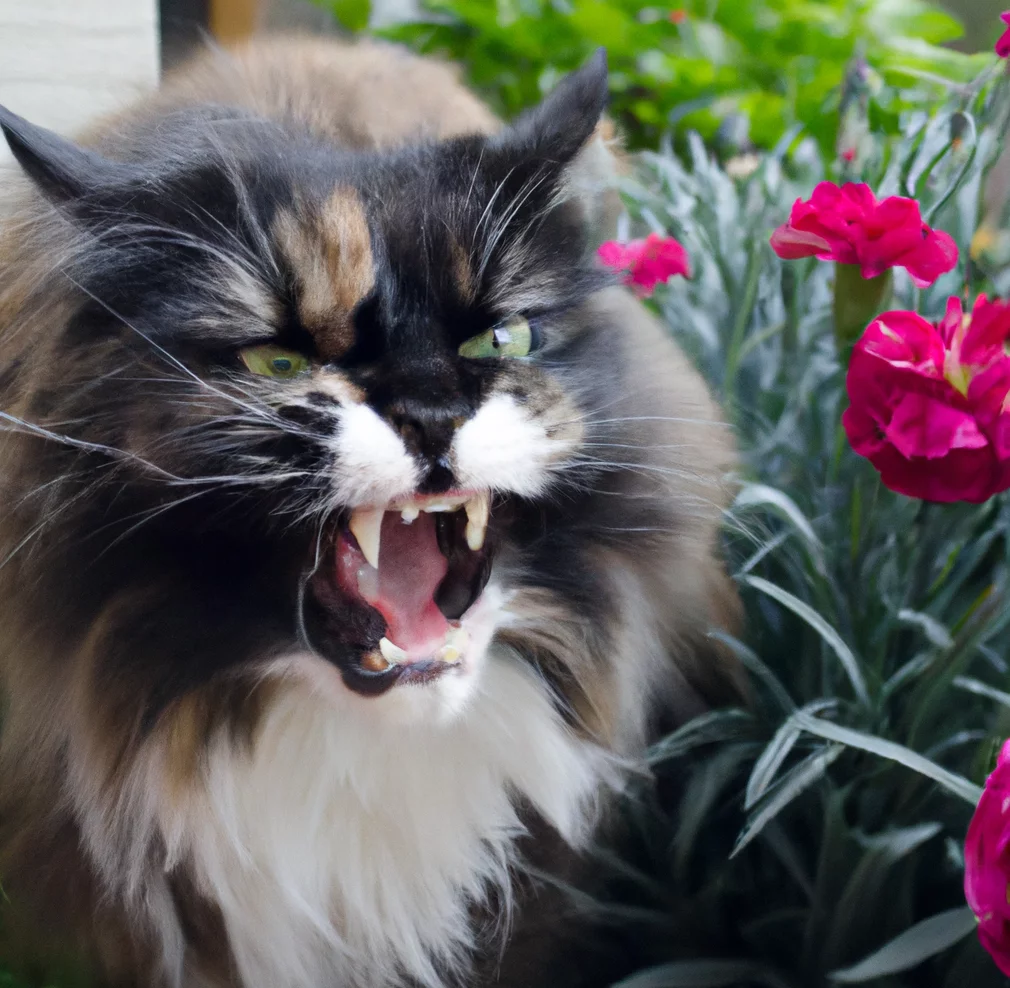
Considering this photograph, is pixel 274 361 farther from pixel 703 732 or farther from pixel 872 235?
pixel 703 732

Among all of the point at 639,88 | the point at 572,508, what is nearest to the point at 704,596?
the point at 572,508

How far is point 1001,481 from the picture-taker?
81 cm

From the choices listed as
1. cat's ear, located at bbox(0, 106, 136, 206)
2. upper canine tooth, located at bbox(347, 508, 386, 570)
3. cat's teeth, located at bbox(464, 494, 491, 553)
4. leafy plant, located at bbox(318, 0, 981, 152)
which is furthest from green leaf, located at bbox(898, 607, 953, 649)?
leafy plant, located at bbox(318, 0, 981, 152)

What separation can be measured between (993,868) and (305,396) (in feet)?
1.90

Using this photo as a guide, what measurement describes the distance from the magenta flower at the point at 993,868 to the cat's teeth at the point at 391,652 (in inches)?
17.5

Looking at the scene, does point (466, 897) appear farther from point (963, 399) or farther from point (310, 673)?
point (963, 399)

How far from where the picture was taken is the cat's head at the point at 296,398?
79 cm

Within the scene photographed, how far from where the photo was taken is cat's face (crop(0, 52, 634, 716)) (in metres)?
0.79

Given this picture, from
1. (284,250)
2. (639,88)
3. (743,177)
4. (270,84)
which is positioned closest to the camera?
(284,250)

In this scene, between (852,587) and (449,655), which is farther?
(852,587)

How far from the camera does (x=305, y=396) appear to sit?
0.79m

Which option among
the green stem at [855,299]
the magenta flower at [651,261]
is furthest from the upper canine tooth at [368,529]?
the magenta flower at [651,261]

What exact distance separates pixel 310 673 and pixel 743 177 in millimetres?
1500

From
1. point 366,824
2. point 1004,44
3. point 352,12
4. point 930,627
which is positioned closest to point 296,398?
point 366,824
